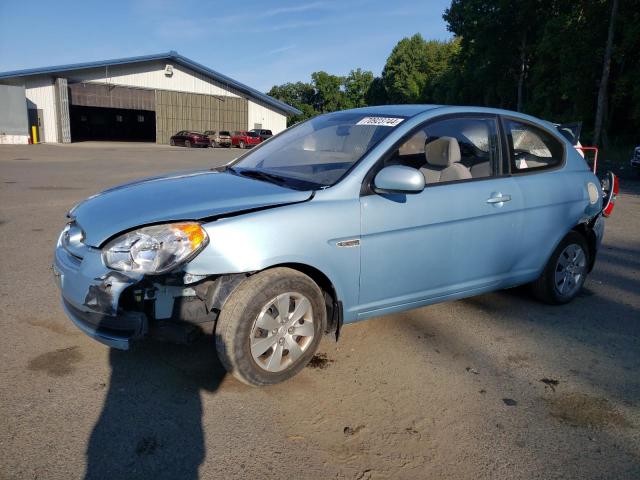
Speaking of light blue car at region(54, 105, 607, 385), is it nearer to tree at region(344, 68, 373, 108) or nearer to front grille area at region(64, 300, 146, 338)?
front grille area at region(64, 300, 146, 338)

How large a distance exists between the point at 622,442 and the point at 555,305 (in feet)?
6.89

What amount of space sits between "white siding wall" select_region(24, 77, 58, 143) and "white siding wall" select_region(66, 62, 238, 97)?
1.71m

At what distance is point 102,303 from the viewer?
2758 millimetres

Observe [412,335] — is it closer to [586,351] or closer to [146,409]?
[586,351]

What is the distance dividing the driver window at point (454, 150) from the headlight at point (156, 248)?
1.62 m

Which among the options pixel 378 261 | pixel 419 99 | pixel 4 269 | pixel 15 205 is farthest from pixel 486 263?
pixel 419 99

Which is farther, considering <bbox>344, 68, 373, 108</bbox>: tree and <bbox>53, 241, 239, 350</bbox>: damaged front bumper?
<bbox>344, 68, 373, 108</bbox>: tree

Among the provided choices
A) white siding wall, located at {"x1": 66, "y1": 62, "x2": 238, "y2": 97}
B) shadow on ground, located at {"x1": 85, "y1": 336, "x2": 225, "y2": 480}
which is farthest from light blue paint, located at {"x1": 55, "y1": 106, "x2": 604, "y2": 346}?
white siding wall, located at {"x1": 66, "y1": 62, "x2": 238, "y2": 97}

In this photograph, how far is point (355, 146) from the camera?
3.61 meters

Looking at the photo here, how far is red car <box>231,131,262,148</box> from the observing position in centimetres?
3919

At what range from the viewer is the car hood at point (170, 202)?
2.85 meters

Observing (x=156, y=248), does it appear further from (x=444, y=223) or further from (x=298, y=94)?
(x=298, y=94)

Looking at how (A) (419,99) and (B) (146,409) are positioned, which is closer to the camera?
(B) (146,409)

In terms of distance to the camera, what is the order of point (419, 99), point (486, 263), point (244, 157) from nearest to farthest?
point (486, 263) → point (244, 157) → point (419, 99)
